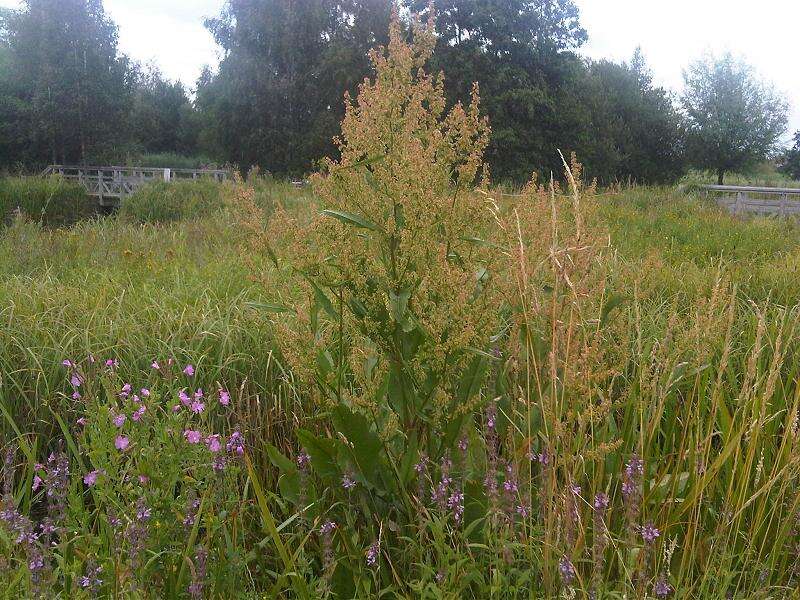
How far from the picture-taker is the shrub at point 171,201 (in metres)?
15.7

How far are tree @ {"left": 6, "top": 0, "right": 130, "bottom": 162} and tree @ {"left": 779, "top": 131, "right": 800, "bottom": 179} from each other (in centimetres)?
3828

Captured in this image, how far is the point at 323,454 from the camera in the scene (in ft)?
8.27

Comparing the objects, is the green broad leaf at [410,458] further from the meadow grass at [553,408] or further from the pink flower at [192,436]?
the pink flower at [192,436]

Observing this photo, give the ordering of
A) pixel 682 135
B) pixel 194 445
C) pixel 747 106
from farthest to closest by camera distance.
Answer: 1. pixel 682 135
2. pixel 747 106
3. pixel 194 445

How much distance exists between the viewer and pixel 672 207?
43.1 ft

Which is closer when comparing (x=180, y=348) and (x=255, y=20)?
(x=180, y=348)

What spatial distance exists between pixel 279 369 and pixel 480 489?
1763mm

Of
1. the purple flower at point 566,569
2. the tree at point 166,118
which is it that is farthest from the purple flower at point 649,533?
the tree at point 166,118

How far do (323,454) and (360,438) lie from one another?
198mm

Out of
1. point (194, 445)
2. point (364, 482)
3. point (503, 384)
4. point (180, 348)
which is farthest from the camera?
point (180, 348)

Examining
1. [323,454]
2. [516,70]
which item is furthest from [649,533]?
[516,70]

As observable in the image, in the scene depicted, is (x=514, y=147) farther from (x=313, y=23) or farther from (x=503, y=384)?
(x=503, y=384)

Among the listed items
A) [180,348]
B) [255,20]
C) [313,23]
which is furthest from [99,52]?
[180,348]

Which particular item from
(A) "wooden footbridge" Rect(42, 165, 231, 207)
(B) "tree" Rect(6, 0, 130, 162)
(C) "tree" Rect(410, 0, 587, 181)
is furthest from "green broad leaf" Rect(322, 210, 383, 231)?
(B) "tree" Rect(6, 0, 130, 162)
